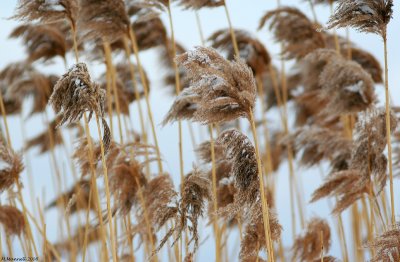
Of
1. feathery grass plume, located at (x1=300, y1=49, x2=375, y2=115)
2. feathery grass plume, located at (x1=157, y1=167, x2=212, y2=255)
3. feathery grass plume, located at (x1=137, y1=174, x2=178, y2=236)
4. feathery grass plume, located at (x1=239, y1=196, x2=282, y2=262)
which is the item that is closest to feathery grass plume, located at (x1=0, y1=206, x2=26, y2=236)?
feathery grass plume, located at (x1=137, y1=174, x2=178, y2=236)

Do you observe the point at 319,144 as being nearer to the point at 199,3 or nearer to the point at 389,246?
the point at 199,3

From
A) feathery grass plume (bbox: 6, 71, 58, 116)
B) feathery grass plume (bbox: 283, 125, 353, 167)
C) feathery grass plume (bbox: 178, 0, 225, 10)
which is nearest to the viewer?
feathery grass plume (bbox: 178, 0, 225, 10)

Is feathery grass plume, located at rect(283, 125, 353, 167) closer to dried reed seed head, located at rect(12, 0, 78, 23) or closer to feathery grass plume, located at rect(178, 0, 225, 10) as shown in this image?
feathery grass plume, located at rect(178, 0, 225, 10)

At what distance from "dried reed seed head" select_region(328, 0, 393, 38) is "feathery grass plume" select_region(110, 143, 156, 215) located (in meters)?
1.47

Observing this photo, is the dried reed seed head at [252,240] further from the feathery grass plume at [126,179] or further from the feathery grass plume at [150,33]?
the feathery grass plume at [150,33]

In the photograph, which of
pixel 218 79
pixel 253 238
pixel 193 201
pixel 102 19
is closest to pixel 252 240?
pixel 253 238

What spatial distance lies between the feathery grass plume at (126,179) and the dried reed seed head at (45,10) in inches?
32.5

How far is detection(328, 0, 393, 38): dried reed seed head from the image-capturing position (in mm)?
2664

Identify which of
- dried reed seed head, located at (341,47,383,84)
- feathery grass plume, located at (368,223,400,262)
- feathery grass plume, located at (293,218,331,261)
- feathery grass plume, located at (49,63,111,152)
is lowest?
feathery grass plume, located at (368,223,400,262)

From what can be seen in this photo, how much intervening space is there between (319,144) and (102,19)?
186 cm

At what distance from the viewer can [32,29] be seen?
5328mm

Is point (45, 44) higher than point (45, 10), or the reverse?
point (45, 44)

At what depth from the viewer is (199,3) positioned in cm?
412

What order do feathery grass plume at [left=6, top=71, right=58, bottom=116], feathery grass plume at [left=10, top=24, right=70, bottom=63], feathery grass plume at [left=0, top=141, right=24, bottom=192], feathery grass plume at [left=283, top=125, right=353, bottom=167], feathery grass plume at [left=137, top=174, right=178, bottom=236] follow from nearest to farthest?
feathery grass plume at [left=137, top=174, right=178, bottom=236] < feathery grass plume at [left=0, top=141, right=24, bottom=192] < feathery grass plume at [left=283, top=125, right=353, bottom=167] < feathery grass plume at [left=10, top=24, right=70, bottom=63] < feathery grass plume at [left=6, top=71, right=58, bottom=116]
